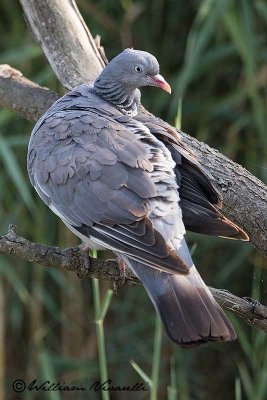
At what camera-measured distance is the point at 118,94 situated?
9.64 feet

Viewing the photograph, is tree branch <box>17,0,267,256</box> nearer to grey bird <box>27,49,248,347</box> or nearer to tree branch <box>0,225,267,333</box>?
grey bird <box>27,49,248,347</box>

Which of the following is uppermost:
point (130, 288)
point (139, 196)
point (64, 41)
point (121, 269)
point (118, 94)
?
point (64, 41)

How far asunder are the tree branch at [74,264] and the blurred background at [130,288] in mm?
1628

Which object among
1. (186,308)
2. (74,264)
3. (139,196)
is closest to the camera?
(186,308)

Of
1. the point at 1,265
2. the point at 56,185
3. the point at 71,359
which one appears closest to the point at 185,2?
the point at 1,265

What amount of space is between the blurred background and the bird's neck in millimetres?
1186

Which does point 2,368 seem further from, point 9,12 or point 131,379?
point 9,12

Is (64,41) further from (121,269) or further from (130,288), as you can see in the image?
(130,288)

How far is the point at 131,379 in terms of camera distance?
4.46 meters

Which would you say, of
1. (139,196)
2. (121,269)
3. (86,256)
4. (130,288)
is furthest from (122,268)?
(130,288)

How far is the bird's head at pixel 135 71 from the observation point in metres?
2.86

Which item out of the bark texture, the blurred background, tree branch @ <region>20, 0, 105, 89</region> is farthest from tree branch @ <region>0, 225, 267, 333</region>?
the blurred background

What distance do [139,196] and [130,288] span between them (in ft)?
7.18

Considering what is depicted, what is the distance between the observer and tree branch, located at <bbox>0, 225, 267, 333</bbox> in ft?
7.80
